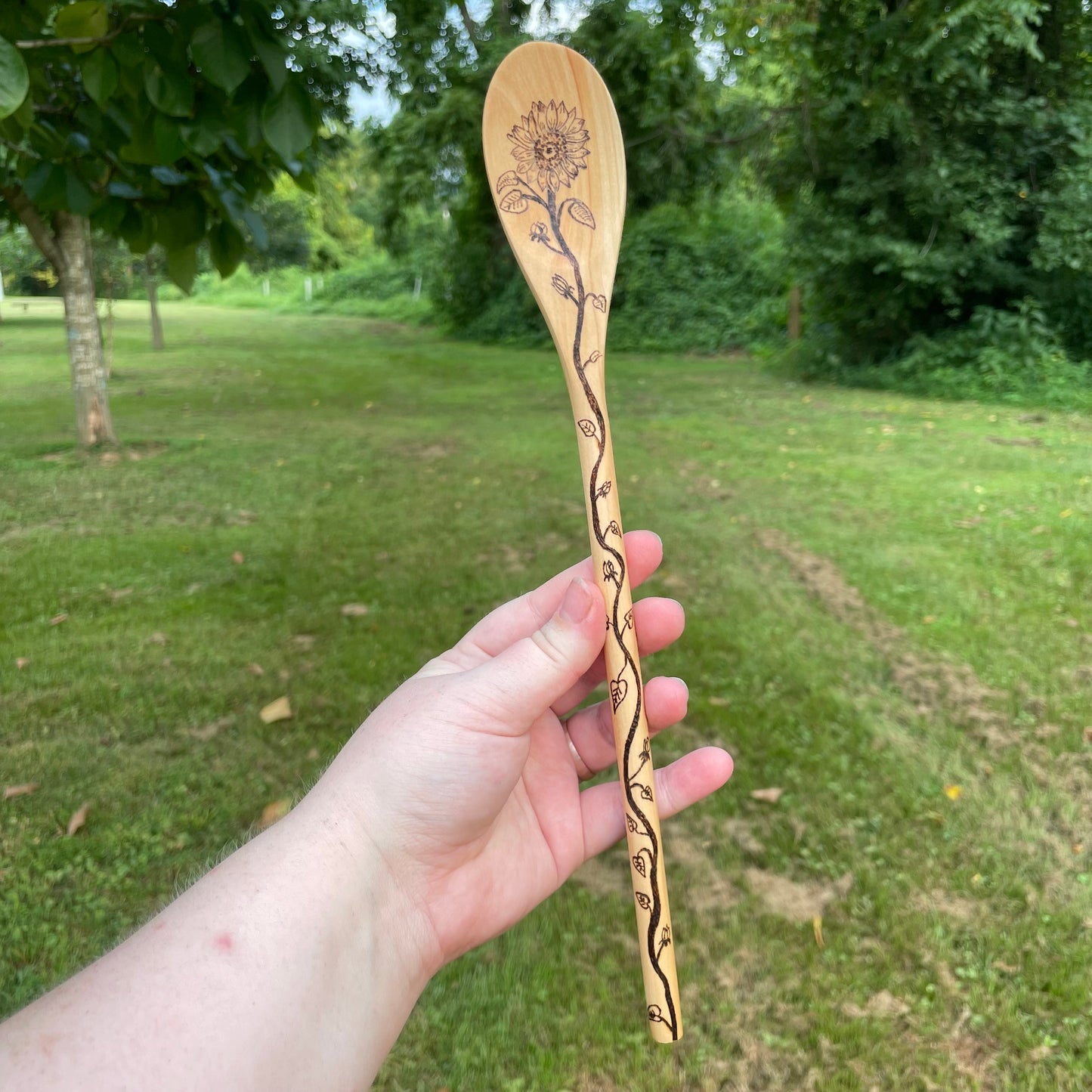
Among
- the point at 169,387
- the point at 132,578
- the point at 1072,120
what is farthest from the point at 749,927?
the point at 169,387

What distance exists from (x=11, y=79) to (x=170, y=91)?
62 cm

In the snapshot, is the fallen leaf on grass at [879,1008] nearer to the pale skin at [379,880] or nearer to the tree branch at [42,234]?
the pale skin at [379,880]

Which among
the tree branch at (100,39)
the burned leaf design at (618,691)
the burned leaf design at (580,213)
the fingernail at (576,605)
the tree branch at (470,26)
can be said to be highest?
the tree branch at (470,26)

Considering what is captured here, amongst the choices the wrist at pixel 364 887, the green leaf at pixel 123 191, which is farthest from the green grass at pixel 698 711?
the green leaf at pixel 123 191

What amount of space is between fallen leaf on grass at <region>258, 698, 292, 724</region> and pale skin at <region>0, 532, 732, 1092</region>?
4.84ft

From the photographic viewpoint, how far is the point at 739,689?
3.09m

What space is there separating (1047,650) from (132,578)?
4.18 meters

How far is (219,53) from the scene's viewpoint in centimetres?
182

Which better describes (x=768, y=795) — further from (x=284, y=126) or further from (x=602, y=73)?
(x=602, y=73)

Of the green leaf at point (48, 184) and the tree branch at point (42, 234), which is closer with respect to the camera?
the green leaf at point (48, 184)

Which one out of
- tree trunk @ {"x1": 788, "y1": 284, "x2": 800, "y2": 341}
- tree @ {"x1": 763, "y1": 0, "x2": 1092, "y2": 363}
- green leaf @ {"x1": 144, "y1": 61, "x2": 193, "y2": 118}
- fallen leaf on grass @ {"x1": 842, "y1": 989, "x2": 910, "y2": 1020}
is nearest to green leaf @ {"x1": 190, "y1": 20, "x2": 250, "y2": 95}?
green leaf @ {"x1": 144, "y1": 61, "x2": 193, "y2": 118}

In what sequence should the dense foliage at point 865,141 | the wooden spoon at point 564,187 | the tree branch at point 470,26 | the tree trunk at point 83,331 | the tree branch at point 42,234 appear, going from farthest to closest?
the tree branch at point 470,26 < the dense foliage at point 865,141 < the tree trunk at point 83,331 < the tree branch at point 42,234 < the wooden spoon at point 564,187

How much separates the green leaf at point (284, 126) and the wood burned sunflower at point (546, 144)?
57 cm

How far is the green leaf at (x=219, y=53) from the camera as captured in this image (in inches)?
71.1
